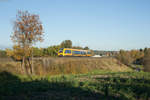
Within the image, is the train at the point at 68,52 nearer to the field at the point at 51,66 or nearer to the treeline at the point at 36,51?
the treeline at the point at 36,51

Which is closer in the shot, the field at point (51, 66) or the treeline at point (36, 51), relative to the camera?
the field at point (51, 66)

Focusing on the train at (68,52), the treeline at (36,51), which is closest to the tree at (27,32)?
the treeline at (36,51)

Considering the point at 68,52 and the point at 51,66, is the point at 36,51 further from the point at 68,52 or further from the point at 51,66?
the point at 51,66

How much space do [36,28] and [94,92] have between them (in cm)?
1949

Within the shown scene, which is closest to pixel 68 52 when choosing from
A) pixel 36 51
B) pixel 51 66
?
pixel 36 51

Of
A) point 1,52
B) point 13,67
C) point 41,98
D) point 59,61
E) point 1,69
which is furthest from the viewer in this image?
point 1,52

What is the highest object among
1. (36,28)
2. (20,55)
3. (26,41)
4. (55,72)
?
(36,28)

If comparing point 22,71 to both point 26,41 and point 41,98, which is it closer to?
point 26,41

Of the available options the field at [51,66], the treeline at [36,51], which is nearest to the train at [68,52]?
the treeline at [36,51]

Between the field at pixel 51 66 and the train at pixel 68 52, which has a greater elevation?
the train at pixel 68 52

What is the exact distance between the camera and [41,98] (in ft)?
24.3

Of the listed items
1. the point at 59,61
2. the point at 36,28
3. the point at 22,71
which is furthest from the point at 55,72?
the point at 36,28

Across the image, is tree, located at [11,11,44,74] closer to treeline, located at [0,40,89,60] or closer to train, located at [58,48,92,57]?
treeline, located at [0,40,89,60]

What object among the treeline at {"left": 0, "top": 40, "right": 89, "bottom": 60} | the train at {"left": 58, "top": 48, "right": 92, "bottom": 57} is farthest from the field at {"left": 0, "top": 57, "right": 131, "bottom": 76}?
the train at {"left": 58, "top": 48, "right": 92, "bottom": 57}
